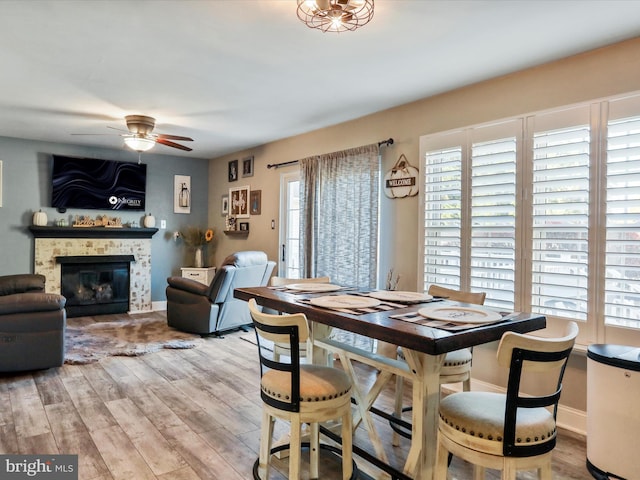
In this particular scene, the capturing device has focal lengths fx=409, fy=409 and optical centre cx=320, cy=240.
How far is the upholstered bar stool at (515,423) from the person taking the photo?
145 centimetres

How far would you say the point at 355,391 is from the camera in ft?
7.43

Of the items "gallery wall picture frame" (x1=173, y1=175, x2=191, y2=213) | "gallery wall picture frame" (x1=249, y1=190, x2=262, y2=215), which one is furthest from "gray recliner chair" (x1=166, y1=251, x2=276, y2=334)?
"gallery wall picture frame" (x1=173, y1=175, x2=191, y2=213)

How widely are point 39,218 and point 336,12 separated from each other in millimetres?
5581

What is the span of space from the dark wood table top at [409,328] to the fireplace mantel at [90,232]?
16.3 feet

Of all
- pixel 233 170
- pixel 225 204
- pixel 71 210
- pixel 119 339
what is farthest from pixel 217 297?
pixel 71 210


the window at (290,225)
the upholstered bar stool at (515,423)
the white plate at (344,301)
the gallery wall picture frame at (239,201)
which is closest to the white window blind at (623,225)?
the upholstered bar stool at (515,423)

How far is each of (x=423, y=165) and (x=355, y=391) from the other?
222 centimetres

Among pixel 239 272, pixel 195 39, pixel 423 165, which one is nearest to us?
pixel 195 39

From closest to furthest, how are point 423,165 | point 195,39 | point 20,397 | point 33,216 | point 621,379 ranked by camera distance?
point 621,379 < point 195,39 < point 20,397 < point 423,165 < point 33,216

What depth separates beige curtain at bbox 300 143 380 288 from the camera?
4.12 meters

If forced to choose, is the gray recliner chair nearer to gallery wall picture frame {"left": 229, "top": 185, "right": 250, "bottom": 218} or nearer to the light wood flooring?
the light wood flooring

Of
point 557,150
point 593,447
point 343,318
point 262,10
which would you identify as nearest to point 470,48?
point 557,150

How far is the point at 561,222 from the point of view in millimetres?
2812

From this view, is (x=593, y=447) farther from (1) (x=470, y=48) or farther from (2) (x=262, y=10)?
(2) (x=262, y=10)
